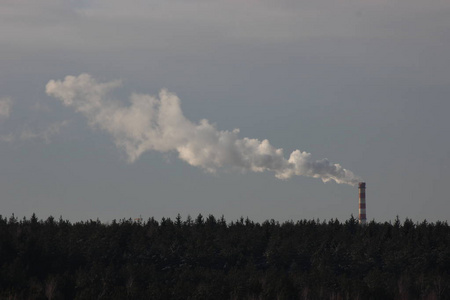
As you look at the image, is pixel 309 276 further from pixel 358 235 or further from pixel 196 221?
pixel 196 221

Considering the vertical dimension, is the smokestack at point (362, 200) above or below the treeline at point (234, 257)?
above

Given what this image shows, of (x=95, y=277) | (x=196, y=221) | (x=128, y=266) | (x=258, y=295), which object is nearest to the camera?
(x=258, y=295)

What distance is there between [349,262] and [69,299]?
17596 millimetres

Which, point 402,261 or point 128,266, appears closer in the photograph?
point 128,266

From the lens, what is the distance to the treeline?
36.7m

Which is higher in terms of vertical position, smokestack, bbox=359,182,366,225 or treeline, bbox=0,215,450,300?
smokestack, bbox=359,182,366,225

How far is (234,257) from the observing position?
45969mm

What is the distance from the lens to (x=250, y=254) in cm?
4691

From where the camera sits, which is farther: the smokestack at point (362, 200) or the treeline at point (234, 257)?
the smokestack at point (362, 200)

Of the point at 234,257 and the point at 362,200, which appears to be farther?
the point at 362,200

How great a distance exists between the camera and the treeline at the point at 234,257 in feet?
120

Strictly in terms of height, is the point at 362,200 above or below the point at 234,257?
above

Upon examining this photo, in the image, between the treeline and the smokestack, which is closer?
the treeline

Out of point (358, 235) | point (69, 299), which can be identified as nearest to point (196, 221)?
point (358, 235)
